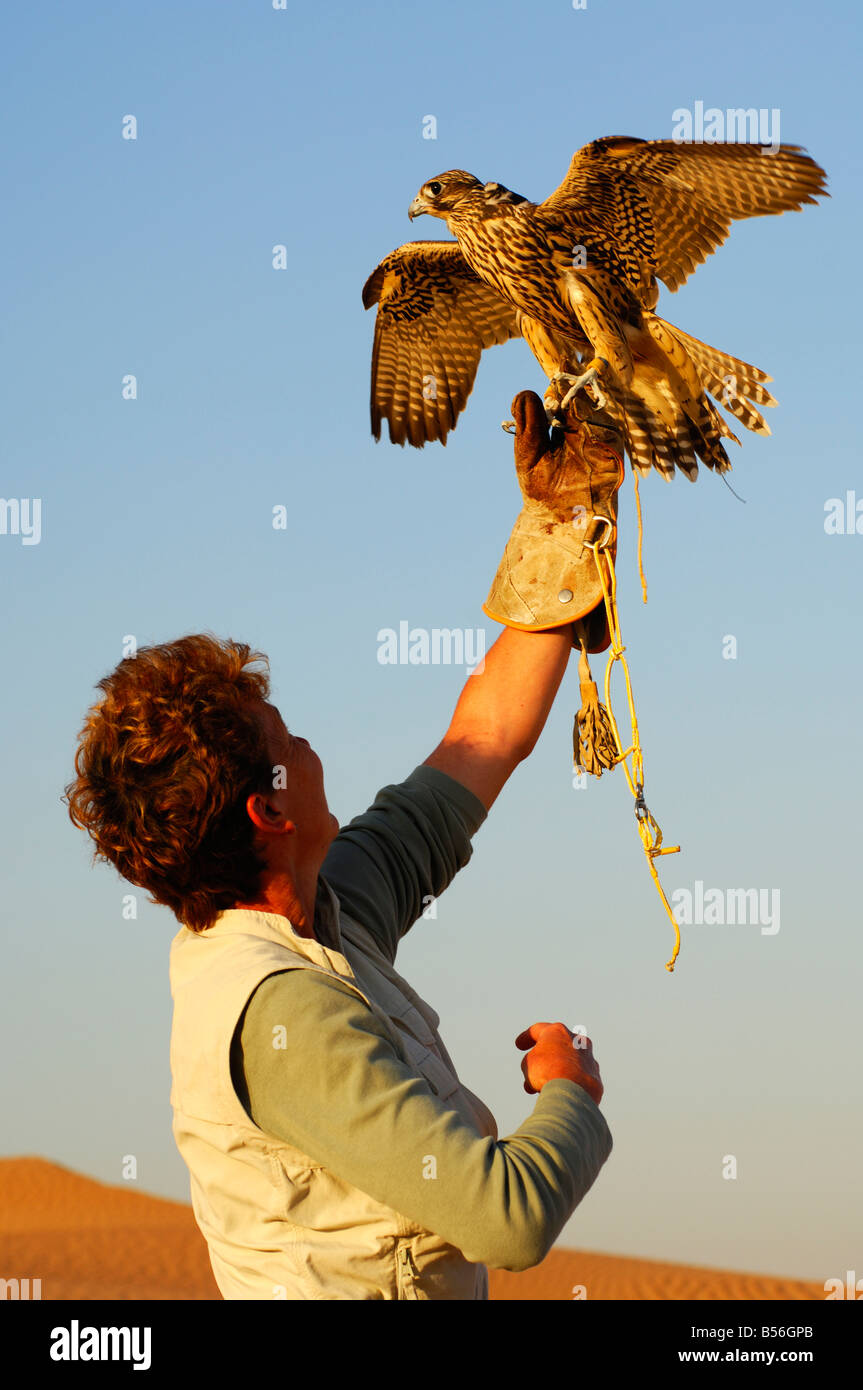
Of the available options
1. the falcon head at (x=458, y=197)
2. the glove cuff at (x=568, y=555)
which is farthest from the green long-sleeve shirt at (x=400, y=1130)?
the falcon head at (x=458, y=197)

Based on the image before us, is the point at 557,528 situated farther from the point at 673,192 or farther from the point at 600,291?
the point at 673,192

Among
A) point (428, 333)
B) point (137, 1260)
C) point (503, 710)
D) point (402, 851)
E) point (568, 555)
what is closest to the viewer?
point (402, 851)

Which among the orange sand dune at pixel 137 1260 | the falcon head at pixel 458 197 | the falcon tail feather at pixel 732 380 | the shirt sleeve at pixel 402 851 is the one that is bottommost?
the orange sand dune at pixel 137 1260

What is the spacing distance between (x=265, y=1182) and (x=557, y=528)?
154cm

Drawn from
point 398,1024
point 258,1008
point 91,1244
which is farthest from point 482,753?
point 91,1244

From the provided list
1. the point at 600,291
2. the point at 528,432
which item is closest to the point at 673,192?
the point at 600,291

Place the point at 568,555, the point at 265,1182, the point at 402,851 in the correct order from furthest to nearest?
1. the point at 568,555
2. the point at 402,851
3. the point at 265,1182

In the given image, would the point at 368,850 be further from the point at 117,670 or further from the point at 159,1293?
the point at 159,1293

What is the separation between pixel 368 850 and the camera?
252cm

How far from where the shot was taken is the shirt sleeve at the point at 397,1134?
1.73 metres

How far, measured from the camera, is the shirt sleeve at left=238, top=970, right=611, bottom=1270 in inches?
68.1

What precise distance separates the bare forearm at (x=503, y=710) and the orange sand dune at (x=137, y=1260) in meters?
19.1

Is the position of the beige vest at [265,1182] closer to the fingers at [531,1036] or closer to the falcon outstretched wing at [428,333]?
the fingers at [531,1036]

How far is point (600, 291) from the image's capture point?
13.3 feet
